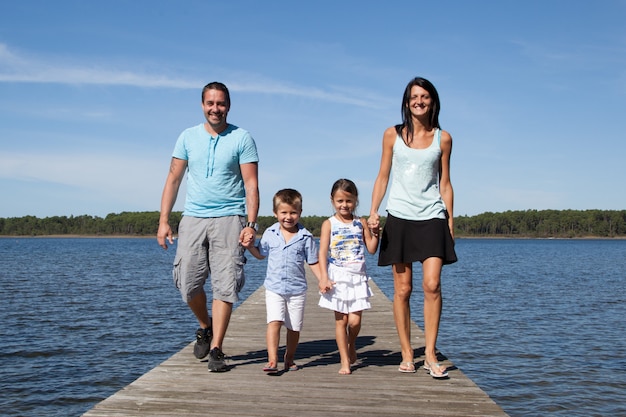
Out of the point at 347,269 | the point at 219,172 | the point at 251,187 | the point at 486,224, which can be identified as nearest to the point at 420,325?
the point at 347,269

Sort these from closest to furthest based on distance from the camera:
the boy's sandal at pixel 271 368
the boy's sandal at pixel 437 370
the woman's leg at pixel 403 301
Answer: the boy's sandal at pixel 437 370
the boy's sandal at pixel 271 368
the woman's leg at pixel 403 301

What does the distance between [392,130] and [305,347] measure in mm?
2530

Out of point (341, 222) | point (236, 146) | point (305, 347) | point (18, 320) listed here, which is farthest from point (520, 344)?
point (18, 320)

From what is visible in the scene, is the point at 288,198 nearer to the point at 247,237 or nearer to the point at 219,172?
the point at 247,237

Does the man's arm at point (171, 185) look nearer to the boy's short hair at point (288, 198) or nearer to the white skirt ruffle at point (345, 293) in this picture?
the boy's short hair at point (288, 198)

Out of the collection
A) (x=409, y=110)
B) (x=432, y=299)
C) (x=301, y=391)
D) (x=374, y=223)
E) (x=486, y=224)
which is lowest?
(x=301, y=391)

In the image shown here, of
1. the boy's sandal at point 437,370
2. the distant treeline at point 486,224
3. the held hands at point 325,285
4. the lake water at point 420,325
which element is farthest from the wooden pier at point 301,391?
the distant treeline at point 486,224

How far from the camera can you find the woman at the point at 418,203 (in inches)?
175

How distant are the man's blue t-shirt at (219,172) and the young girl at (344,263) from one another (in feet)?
2.30

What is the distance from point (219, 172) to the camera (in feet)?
15.1

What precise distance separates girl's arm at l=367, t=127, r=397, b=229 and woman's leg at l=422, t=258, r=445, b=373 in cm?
52

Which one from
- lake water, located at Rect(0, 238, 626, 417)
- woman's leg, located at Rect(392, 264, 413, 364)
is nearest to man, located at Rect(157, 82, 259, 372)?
woman's leg, located at Rect(392, 264, 413, 364)

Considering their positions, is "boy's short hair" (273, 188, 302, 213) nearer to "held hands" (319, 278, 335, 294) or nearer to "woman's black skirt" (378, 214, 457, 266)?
"held hands" (319, 278, 335, 294)

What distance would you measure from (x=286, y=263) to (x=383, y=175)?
990mm
